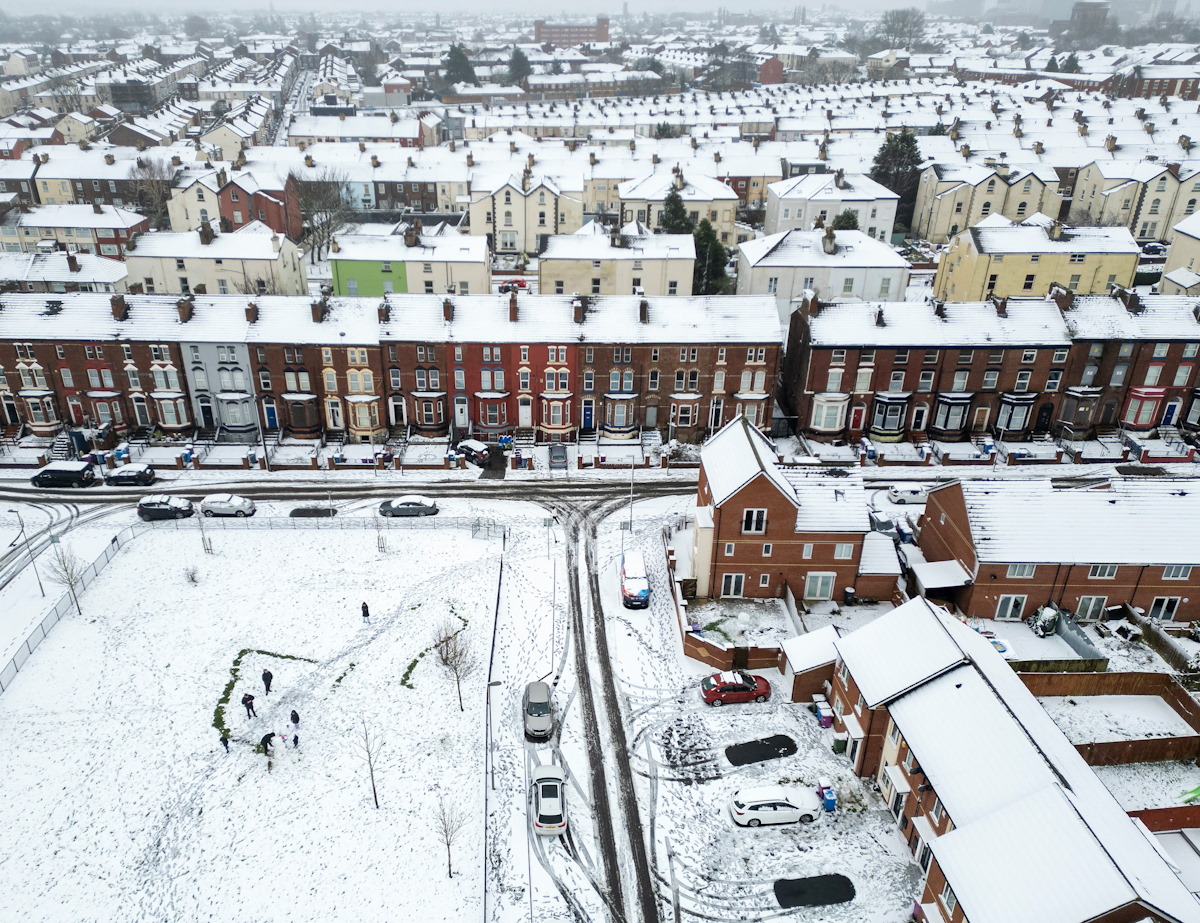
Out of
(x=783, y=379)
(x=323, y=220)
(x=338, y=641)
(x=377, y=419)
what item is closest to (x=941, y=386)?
(x=783, y=379)

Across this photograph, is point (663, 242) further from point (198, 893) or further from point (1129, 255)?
point (198, 893)

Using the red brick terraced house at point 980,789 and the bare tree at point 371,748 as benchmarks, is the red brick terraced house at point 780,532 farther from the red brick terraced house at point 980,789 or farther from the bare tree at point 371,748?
the bare tree at point 371,748

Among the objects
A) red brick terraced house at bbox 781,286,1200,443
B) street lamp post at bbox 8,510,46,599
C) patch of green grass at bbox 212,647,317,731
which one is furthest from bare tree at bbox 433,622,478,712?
red brick terraced house at bbox 781,286,1200,443

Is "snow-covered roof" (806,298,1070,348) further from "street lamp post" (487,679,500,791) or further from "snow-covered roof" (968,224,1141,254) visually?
"street lamp post" (487,679,500,791)

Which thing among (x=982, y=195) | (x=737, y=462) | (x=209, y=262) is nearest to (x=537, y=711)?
(x=737, y=462)

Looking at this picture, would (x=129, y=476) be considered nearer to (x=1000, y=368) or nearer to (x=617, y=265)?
(x=617, y=265)

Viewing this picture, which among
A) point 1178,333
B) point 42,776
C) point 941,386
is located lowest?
point 42,776

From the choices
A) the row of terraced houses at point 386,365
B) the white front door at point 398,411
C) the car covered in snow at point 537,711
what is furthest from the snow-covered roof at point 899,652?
the white front door at point 398,411
